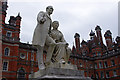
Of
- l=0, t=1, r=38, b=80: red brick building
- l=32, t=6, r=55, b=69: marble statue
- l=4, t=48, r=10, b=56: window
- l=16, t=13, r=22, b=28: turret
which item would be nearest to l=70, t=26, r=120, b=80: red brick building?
l=0, t=1, r=38, b=80: red brick building

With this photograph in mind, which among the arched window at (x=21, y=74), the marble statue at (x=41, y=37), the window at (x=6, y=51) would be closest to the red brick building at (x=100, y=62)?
the arched window at (x=21, y=74)

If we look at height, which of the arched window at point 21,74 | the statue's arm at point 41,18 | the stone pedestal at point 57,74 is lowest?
the arched window at point 21,74

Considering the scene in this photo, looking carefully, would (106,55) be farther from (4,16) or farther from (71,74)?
(71,74)

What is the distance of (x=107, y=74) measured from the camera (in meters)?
37.7

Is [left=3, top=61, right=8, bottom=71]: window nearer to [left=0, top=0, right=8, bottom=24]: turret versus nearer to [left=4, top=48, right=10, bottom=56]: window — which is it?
[left=4, top=48, right=10, bottom=56]: window

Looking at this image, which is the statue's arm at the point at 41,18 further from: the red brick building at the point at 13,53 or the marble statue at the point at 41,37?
the red brick building at the point at 13,53

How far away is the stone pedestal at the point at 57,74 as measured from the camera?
328 cm

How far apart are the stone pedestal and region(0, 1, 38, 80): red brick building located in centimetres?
2068

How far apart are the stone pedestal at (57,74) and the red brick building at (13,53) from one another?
20679 mm

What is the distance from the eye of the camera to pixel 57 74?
3486 mm

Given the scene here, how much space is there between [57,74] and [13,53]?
22.4 metres

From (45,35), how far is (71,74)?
57.8 inches

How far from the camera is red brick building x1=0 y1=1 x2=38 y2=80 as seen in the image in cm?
2291

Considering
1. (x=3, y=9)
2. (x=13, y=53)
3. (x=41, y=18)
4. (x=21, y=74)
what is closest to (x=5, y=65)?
(x=13, y=53)
